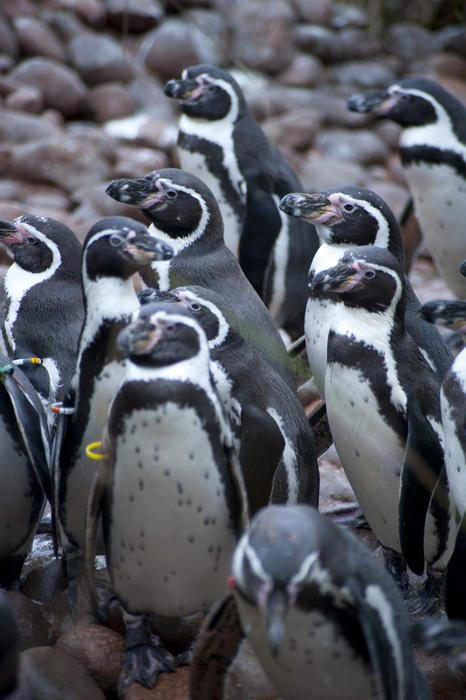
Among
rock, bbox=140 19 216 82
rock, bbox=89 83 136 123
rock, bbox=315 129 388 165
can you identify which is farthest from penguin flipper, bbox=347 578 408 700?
rock, bbox=140 19 216 82

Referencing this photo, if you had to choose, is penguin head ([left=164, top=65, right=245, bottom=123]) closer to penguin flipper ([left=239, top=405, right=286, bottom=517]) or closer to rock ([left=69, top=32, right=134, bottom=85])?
penguin flipper ([left=239, top=405, right=286, bottom=517])

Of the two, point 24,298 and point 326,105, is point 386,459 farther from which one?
point 326,105

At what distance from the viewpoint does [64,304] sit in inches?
152

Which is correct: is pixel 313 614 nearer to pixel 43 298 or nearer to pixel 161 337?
pixel 161 337

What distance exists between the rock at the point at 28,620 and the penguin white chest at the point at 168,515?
0.40m

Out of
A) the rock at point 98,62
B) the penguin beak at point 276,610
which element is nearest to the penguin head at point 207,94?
the penguin beak at point 276,610

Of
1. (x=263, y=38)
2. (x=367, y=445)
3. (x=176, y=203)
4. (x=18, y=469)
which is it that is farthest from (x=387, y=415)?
(x=263, y=38)

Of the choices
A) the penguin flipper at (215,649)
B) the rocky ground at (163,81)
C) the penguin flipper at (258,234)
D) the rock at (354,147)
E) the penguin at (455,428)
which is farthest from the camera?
the rock at (354,147)

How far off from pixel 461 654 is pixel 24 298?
2235mm

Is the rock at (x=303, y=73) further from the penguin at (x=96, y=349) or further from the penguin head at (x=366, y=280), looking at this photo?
the penguin at (x=96, y=349)

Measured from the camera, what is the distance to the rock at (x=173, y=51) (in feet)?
36.0

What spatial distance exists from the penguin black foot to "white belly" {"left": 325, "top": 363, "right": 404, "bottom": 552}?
0.85 meters

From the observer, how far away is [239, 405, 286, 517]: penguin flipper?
313 centimetres

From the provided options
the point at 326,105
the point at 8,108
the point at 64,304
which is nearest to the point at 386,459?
the point at 64,304
